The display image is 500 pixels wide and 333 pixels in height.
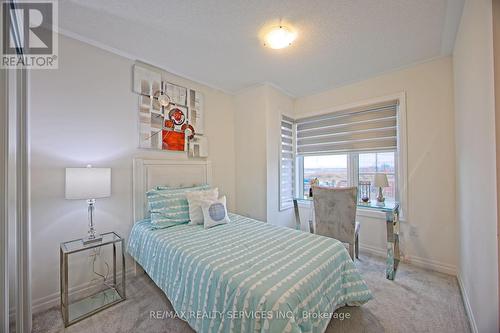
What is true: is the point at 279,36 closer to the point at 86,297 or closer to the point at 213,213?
the point at 213,213

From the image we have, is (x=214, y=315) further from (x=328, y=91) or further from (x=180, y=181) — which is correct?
(x=328, y=91)

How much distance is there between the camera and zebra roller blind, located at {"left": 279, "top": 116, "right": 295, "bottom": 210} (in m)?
3.28

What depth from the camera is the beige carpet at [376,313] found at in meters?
1.46

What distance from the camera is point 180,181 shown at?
260 centimetres

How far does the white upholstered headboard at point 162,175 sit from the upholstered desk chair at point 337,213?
1.60 meters

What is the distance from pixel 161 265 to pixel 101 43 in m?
2.25

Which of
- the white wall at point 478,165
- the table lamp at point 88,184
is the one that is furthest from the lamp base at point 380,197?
the table lamp at point 88,184

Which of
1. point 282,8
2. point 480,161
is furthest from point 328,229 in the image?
point 282,8

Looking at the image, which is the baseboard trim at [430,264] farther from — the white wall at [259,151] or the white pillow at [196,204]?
the white pillow at [196,204]

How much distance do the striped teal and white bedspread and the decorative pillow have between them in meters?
0.14

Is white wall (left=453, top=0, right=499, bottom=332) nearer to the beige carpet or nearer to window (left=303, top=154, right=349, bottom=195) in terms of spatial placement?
the beige carpet

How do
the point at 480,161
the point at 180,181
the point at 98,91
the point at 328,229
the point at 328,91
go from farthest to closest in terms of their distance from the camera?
the point at 328,91, the point at 180,181, the point at 328,229, the point at 98,91, the point at 480,161

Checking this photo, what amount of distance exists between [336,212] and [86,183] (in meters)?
2.40

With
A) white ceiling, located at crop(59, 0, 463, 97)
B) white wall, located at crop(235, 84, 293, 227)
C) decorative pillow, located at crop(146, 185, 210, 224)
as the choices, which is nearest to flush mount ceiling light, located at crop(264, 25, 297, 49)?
white ceiling, located at crop(59, 0, 463, 97)
